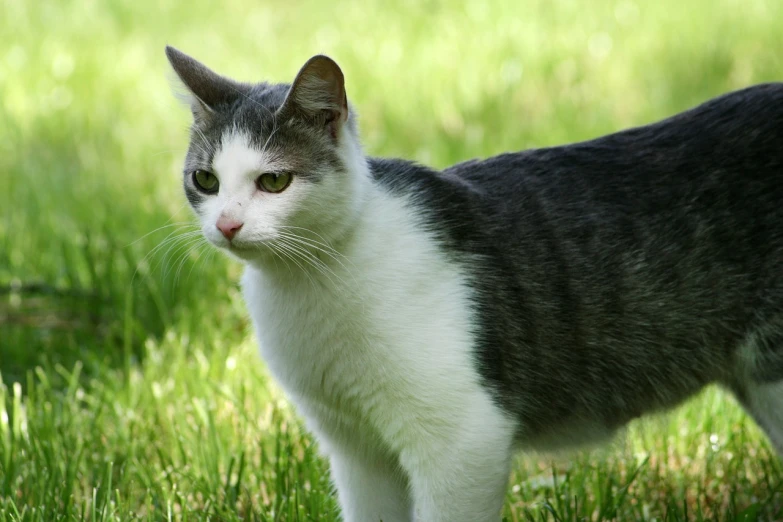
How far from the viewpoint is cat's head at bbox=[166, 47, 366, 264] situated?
207 cm

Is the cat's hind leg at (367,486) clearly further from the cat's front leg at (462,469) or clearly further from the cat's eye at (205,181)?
the cat's eye at (205,181)

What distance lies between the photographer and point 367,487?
7.95 ft

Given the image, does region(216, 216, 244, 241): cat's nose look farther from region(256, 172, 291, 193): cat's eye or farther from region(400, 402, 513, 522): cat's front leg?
region(400, 402, 513, 522): cat's front leg

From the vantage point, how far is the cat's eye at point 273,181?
2119 mm

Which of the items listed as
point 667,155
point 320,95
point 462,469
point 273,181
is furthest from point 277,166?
point 667,155

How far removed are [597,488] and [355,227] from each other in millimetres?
940

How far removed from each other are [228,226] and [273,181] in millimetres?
167

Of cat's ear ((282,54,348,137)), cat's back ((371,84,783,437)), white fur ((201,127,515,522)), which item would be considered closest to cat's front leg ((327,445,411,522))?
white fur ((201,127,515,522))

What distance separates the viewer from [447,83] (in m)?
5.23

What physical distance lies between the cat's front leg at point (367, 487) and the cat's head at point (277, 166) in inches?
22.9

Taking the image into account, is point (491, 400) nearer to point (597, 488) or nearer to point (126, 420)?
point (597, 488)

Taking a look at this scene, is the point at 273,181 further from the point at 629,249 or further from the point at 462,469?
the point at 629,249

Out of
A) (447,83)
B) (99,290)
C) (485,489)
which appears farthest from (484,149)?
(485,489)

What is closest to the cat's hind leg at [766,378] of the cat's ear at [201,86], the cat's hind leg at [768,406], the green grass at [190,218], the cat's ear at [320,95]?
the cat's hind leg at [768,406]
